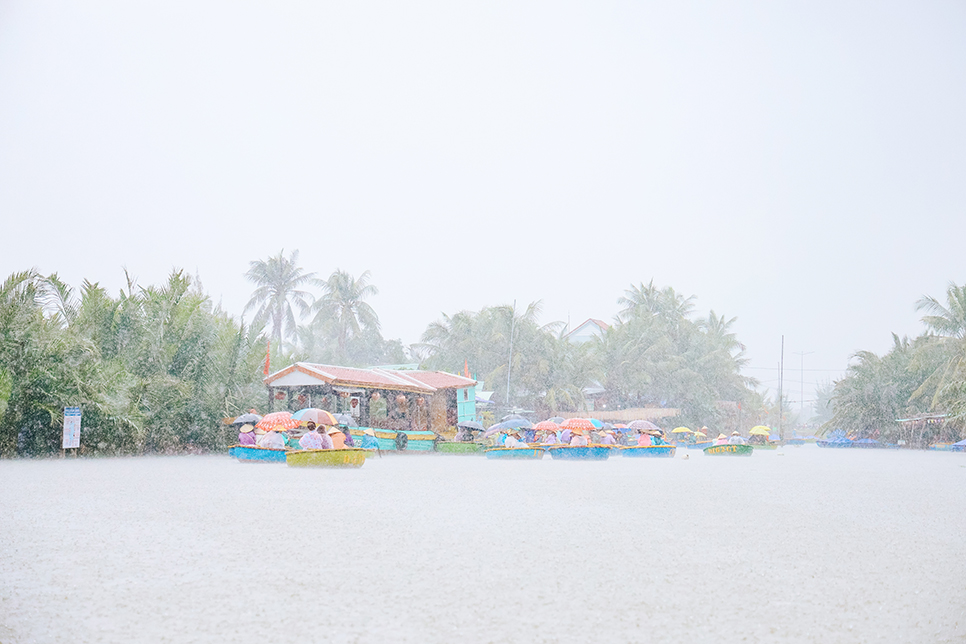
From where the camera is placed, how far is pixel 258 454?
19.7 m

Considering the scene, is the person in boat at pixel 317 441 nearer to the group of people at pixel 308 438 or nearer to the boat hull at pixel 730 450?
the group of people at pixel 308 438

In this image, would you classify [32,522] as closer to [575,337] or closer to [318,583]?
[318,583]

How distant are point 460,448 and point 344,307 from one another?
74.5ft

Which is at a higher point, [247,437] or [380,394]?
[380,394]

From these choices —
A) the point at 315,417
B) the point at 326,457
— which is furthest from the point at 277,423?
the point at 326,457

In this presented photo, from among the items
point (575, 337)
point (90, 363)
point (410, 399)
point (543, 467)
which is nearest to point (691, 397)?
point (575, 337)

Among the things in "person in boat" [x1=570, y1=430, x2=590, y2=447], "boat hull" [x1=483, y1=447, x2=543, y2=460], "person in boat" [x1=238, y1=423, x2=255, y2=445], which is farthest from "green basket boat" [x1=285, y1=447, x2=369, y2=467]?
"person in boat" [x1=570, y1=430, x2=590, y2=447]

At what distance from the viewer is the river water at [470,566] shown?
4.65 meters

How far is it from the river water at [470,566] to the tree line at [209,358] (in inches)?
316

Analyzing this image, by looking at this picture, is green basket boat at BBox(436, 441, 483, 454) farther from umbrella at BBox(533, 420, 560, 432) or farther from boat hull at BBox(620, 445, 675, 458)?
boat hull at BBox(620, 445, 675, 458)

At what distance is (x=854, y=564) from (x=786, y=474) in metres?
12.3

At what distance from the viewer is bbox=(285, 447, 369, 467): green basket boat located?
55.8 feet

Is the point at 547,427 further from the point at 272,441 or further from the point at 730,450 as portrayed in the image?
the point at 272,441

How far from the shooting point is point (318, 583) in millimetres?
5641
